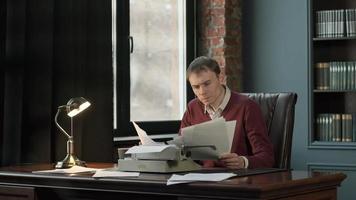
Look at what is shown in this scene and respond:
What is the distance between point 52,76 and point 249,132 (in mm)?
1197

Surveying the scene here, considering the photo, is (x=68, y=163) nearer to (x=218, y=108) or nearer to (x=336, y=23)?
(x=218, y=108)

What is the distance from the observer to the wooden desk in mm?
2365

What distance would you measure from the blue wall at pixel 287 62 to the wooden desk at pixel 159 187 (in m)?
2.32

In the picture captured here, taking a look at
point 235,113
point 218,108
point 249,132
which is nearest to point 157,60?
point 218,108

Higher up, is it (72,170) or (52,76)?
(52,76)

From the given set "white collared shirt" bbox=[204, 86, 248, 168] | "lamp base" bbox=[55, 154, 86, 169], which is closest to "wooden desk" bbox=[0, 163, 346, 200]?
"lamp base" bbox=[55, 154, 86, 169]

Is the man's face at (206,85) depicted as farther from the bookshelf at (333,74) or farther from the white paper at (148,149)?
the bookshelf at (333,74)

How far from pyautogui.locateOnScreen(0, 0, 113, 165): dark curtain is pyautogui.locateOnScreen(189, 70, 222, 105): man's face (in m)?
0.84

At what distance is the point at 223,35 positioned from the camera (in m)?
5.30

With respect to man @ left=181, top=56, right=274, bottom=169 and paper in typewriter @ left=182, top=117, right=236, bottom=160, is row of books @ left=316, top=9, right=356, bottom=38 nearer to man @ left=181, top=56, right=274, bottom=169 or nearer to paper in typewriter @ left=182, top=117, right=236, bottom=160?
man @ left=181, top=56, right=274, bottom=169

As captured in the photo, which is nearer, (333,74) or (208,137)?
(208,137)

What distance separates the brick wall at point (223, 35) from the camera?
5.30 meters

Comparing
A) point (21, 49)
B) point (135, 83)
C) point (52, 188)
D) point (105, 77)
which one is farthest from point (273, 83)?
point (52, 188)

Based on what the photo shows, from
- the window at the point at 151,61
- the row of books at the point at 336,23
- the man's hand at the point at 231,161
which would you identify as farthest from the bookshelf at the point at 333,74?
the man's hand at the point at 231,161
